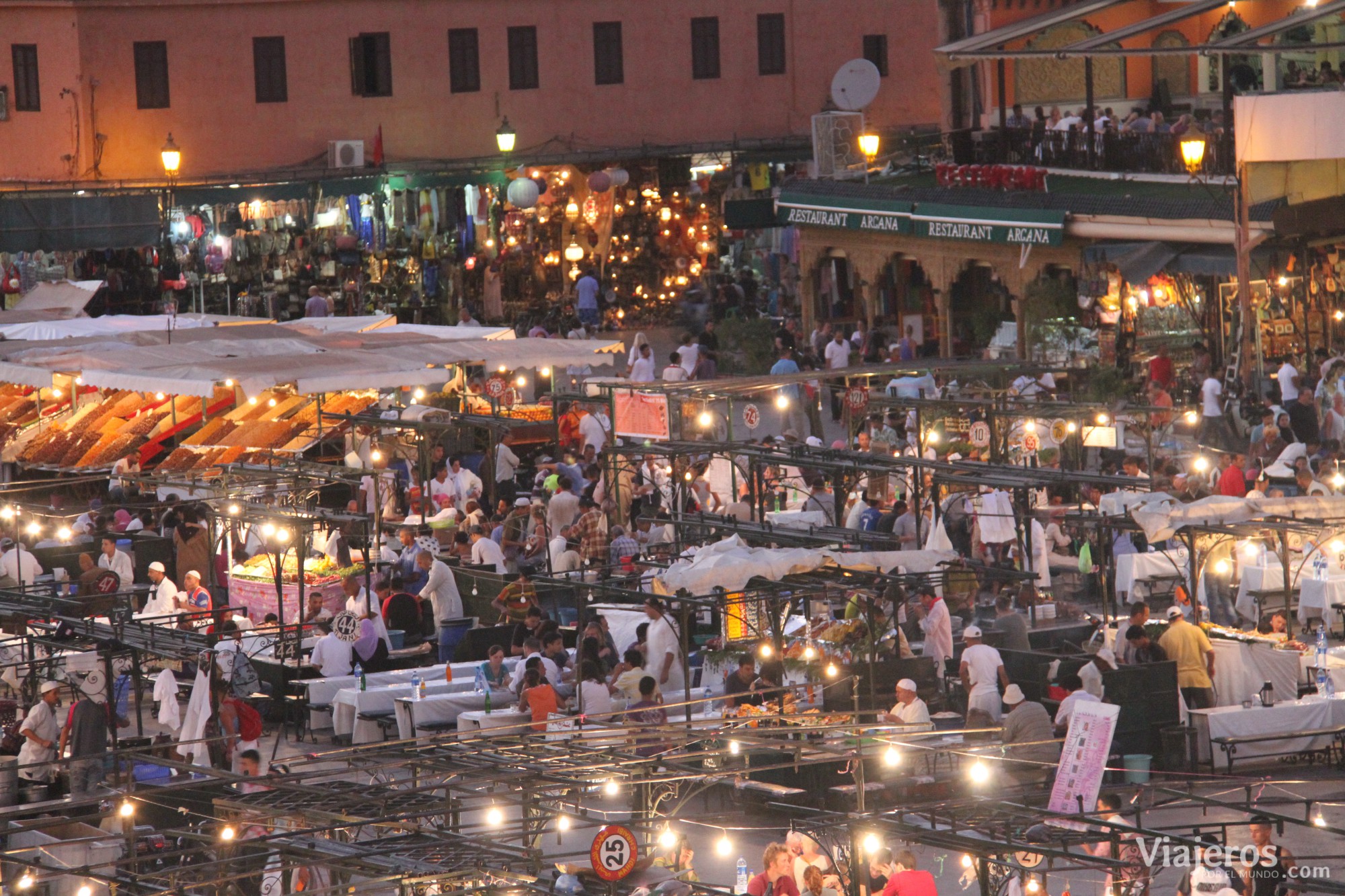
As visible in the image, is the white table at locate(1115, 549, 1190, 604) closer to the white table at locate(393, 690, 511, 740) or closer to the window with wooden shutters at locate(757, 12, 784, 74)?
the white table at locate(393, 690, 511, 740)

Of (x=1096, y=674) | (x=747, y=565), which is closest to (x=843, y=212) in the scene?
(x=747, y=565)

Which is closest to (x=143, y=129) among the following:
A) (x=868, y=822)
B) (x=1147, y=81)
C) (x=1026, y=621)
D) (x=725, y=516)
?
(x=1147, y=81)

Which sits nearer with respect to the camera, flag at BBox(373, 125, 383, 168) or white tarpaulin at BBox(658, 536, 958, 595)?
white tarpaulin at BBox(658, 536, 958, 595)

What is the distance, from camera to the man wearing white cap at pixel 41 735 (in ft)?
54.6

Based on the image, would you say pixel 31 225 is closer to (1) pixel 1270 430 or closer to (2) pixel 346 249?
(2) pixel 346 249

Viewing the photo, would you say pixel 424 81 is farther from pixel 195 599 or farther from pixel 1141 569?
pixel 1141 569

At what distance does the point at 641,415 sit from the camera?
24.4 m

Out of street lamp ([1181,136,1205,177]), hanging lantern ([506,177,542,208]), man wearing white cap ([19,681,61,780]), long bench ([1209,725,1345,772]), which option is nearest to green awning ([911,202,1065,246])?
street lamp ([1181,136,1205,177])

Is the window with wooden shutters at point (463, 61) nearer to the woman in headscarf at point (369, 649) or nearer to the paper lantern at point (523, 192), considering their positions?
the paper lantern at point (523, 192)

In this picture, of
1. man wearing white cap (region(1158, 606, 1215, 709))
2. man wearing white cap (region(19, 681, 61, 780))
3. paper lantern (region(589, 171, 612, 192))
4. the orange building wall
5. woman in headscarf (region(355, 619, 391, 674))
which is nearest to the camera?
man wearing white cap (region(19, 681, 61, 780))

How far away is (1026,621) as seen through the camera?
64.3 feet

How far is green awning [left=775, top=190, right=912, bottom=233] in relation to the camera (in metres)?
33.3

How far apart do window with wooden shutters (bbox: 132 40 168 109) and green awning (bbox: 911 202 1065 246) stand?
15.0 meters

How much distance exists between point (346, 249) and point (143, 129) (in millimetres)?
4347
